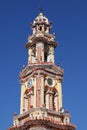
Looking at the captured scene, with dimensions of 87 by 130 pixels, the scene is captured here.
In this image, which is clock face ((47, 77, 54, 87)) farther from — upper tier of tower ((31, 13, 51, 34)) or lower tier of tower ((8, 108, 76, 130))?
upper tier of tower ((31, 13, 51, 34))

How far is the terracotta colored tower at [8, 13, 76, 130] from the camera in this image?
6588 cm

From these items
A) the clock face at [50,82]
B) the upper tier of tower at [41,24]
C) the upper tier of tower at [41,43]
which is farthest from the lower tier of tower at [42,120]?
the upper tier of tower at [41,24]

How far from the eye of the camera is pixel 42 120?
2542 inches

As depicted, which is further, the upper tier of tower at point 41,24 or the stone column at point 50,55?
the upper tier of tower at point 41,24

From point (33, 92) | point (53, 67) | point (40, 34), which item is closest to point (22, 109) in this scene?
point (33, 92)

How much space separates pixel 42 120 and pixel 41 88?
6.34 m

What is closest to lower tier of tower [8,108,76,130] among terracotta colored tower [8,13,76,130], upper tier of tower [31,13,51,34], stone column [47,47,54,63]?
terracotta colored tower [8,13,76,130]

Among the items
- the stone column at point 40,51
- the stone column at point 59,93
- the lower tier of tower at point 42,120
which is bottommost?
the lower tier of tower at point 42,120

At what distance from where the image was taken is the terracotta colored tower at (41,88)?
65.9m

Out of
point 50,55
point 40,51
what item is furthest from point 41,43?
point 50,55

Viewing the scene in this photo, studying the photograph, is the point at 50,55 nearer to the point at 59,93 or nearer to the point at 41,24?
the point at 41,24

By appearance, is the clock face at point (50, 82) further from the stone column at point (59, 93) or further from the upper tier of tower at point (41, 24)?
the upper tier of tower at point (41, 24)

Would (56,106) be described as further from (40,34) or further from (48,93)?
(40,34)

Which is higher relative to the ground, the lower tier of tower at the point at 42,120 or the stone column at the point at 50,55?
the stone column at the point at 50,55
